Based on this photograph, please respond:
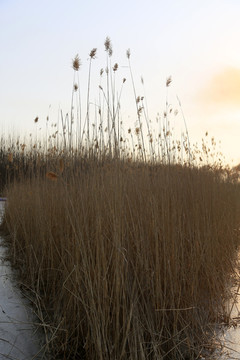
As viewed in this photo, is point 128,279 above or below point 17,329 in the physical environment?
above

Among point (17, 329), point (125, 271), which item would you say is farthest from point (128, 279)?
point (17, 329)

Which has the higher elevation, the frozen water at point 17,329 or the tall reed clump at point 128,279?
the tall reed clump at point 128,279

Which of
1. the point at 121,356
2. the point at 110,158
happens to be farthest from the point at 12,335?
the point at 110,158

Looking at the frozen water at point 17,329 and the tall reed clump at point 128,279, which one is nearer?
the tall reed clump at point 128,279

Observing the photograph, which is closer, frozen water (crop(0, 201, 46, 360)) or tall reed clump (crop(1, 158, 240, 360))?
tall reed clump (crop(1, 158, 240, 360))

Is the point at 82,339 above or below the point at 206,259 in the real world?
below

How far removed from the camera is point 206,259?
2.07 m

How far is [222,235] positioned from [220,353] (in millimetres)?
959

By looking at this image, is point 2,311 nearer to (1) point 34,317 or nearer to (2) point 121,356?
(1) point 34,317

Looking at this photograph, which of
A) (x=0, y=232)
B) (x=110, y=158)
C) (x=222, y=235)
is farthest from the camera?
(x=0, y=232)

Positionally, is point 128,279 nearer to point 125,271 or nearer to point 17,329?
point 125,271

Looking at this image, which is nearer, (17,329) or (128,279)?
(128,279)

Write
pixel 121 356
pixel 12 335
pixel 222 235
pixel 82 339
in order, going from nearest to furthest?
1. pixel 121 356
2. pixel 82 339
3. pixel 12 335
4. pixel 222 235

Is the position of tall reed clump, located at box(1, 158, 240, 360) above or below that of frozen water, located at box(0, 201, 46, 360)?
above
